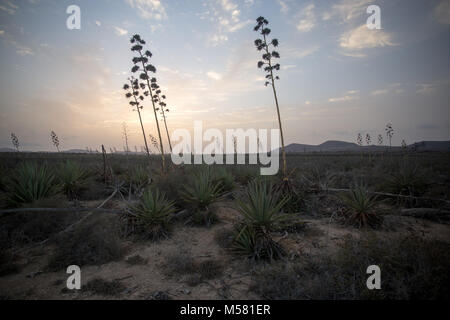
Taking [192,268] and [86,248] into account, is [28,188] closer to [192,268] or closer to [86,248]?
[86,248]

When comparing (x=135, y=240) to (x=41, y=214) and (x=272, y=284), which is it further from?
(x=272, y=284)

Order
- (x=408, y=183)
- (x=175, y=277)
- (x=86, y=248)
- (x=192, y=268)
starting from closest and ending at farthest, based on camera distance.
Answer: (x=175, y=277) < (x=192, y=268) < (x=86, y=248) < (x=408, y=183)

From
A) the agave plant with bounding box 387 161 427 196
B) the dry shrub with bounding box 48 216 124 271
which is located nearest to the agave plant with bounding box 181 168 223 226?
the dry shrub with bounding box 48 216 124 271

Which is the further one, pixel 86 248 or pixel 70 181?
pixel 70 181

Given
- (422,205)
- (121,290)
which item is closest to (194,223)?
(121,290)

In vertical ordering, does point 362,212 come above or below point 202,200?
below

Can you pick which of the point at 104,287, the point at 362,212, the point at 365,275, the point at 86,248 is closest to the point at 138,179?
the point at 86,248

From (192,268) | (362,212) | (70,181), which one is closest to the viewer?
(192,268)

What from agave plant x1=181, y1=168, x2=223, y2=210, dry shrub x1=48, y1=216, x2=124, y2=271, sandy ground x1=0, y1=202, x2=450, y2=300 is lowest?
sandy ground x1=0, y1=202, x2=450, y2=300

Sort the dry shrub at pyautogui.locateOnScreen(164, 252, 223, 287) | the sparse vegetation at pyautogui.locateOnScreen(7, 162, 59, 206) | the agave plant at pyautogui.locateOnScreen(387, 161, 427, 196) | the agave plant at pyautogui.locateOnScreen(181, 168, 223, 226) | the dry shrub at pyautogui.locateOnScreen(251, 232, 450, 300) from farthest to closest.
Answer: the agave plant at pyautogui.locateOnScreen(387, 161, 427, 196) → the agave plant at pyautogui.locateOnScreen(181, 168, 223, 226) → the sparse vegetation at pyautogui.locateOnScreen(7, 162, 59, 206) → the dry shrub at pyautogui.locateOnScreen(164, 252, 223, 287) → the dry shrub at pyautogui.locateOnScreen(251, 232, 450, 300)

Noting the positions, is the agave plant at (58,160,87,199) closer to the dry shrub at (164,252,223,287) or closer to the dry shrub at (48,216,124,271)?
the dry shrub at (48,216,124,271)

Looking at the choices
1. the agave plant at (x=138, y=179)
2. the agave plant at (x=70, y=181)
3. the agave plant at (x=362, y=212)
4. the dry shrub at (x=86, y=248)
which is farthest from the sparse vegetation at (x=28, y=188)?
the agave plant at (x=362, y=212)

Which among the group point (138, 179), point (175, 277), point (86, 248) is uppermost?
point (138, 179)

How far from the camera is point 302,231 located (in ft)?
19.8
